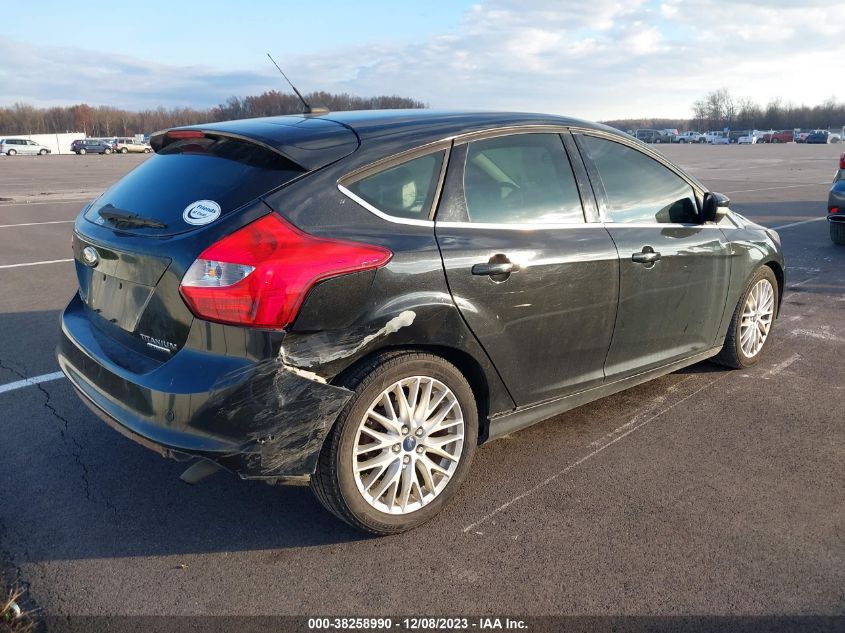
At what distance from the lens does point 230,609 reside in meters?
2.67

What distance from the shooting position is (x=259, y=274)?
269 cm

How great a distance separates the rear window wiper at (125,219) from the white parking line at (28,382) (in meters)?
1.91

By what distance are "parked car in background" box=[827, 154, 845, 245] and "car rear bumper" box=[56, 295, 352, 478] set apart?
374 inches

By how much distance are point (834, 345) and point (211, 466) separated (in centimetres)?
501

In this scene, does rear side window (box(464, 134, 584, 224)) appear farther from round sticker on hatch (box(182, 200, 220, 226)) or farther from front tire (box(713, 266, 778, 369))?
front tire (box(713, 266, 778, 369))

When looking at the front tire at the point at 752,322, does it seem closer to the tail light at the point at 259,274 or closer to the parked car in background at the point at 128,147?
the tail light at the point at 259,274

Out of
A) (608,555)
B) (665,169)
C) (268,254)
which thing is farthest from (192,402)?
(665,169)

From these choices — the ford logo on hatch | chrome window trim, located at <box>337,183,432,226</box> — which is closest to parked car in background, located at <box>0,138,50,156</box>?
the ford logo on hatch

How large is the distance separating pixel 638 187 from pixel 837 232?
7.84 metres

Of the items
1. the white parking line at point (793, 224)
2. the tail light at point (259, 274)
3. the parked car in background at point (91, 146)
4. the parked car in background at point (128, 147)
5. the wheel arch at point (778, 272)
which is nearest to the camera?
the tail light at point (259, 274)

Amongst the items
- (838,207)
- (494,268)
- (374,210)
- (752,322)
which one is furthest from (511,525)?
(838,207)

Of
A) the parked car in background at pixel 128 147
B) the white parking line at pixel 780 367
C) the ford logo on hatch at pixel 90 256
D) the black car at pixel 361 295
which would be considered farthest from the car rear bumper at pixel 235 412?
the parked car in background at pixel 128 147

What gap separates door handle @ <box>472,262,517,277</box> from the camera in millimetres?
3221

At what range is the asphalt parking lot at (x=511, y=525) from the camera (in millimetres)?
2738
